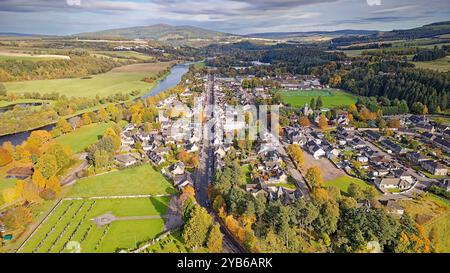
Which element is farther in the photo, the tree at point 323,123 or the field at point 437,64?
the field at point 437,64

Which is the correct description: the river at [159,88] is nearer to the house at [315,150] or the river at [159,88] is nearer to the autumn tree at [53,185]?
the autumn tree at [53,185]

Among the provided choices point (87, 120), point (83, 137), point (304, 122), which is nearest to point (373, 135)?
point (304, 122)

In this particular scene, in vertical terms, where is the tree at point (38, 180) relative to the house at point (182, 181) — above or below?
above

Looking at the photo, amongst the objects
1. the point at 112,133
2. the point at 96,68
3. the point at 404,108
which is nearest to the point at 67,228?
the point at 112,133

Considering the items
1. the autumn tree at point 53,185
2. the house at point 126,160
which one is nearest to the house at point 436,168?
the house at point 126,160

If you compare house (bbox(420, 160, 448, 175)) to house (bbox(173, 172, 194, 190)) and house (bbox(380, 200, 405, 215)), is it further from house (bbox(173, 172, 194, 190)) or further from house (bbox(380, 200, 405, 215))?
house (bbox(173, 172, 194, 190))
